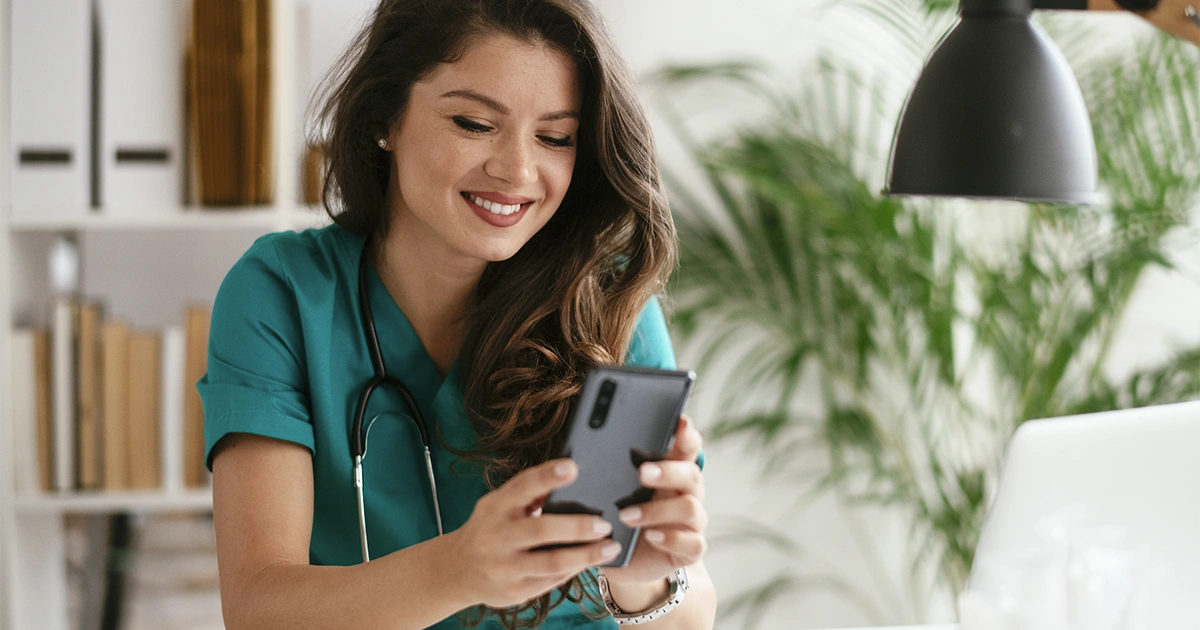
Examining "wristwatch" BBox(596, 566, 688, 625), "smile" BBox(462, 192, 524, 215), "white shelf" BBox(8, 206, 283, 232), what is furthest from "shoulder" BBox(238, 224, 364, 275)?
"white shelf" BBox(8, 206, 283, 232)

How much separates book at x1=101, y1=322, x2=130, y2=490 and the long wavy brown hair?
910 millimetres

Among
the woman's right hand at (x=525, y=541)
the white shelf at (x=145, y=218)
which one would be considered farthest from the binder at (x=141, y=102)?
the woman's right hand at (x=525, y=541)

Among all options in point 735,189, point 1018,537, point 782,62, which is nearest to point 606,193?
point 1018,537

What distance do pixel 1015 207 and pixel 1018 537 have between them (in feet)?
3.74

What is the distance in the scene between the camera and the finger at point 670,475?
849 millimetres

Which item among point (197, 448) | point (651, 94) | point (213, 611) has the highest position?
point (651, 94)

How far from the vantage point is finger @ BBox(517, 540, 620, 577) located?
0.83 m

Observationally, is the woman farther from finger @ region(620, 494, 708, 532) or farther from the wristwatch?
finger @ region(620, 494, 708, 532)

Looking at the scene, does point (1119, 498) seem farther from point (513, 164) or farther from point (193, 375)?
point (193, 375)

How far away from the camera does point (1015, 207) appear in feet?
7.52

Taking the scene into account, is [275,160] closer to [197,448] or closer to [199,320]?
[199,320]

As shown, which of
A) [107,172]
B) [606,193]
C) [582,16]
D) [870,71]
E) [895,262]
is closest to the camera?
[582,16]

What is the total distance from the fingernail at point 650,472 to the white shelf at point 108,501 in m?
1.48

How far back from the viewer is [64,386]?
2.02 metres
